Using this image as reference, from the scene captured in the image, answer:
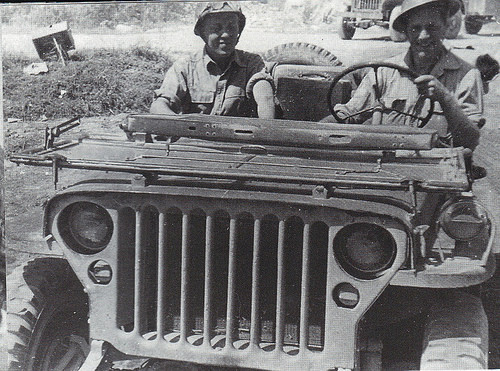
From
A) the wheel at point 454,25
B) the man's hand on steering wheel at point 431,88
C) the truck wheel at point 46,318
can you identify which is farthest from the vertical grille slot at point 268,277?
the wheel at point 454,25

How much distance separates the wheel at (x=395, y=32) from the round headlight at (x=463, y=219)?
142 cm

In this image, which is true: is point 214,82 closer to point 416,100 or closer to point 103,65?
point 103,65

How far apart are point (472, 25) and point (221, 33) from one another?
1509 mm

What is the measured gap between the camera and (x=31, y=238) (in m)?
3.29

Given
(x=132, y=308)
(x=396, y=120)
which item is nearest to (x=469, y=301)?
(x=396, y=120)

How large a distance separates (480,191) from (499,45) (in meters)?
0.87

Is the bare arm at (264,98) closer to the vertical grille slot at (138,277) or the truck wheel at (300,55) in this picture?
the truck wheel at (300,55)

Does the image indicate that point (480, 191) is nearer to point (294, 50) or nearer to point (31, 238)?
point (294, 50)

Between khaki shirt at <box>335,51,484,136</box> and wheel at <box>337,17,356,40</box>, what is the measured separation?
1.19 feet

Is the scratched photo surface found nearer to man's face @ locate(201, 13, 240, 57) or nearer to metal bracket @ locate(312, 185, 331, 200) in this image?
man's face @ locate(201, 13, 240, 57)

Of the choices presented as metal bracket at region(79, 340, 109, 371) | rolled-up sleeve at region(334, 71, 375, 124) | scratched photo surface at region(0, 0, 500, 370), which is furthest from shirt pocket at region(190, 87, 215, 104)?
metal bracket at region(79, 340, 109, 371)

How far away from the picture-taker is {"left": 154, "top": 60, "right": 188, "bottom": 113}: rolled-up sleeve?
438 centimetres

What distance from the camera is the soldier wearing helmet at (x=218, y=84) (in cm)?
427

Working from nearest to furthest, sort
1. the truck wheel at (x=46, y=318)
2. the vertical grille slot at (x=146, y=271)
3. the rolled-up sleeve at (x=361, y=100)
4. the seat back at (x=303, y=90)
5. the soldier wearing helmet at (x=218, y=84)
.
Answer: the vertical grille slot at (x=146, y=271) < the truck wheel at (x=46, y=318) < the rolled-up sleeve at (x=361, y=100) < the soldier wearing helmet at (x=218, y=84) < the seat back at (x=303, y=90)
